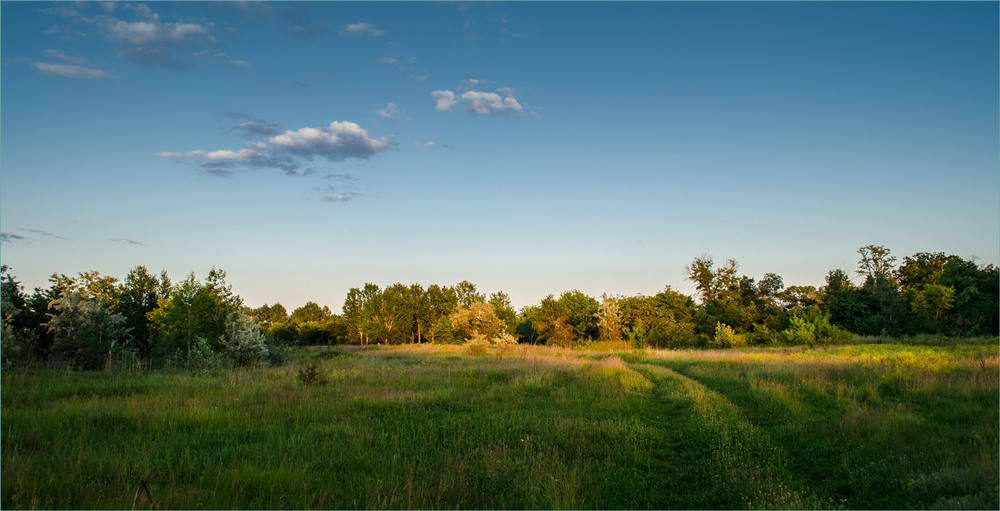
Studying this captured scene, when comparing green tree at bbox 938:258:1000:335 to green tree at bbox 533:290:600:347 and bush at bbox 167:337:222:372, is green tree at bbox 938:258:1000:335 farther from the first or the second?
bush at bbox 167:337:222:372

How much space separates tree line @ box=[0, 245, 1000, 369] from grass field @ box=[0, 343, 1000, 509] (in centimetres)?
474

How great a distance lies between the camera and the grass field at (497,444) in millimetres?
5496

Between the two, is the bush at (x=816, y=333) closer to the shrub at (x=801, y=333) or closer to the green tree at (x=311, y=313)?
the shrub at (x=801, y=333)

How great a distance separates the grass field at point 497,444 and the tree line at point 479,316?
4.74m

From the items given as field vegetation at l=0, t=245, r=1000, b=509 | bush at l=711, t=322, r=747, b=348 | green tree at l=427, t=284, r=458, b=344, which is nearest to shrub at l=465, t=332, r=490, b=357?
field vegetation at l=0, t=245, r=1000, b=509

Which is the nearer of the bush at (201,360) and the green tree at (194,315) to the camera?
the bush at (201,360)

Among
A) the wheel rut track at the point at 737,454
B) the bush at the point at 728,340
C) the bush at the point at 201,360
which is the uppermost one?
the bush at the point at 201,360

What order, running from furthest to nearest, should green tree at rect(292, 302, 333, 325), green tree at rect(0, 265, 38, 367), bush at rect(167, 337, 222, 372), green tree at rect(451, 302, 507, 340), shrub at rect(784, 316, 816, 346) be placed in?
1. green tree at rect(292, 302, 333, 325)
2. green tree at rect(451, 302, 507, 340)
3. shrub at rect(784, 316, 816, 346)
4. bush at rect(167, 337, 222, 372)
5. green tree at rect(0, 265, 38, 367)

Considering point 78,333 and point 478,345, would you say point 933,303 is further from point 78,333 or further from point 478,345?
point 78,333

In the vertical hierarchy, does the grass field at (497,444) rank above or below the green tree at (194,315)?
below

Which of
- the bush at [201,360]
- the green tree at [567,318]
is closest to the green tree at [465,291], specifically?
the green tree at [567,318]

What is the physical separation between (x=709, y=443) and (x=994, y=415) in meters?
5.55

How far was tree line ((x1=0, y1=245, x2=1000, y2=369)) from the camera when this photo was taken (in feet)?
55.8

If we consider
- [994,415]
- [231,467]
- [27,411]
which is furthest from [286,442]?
[994,415]
